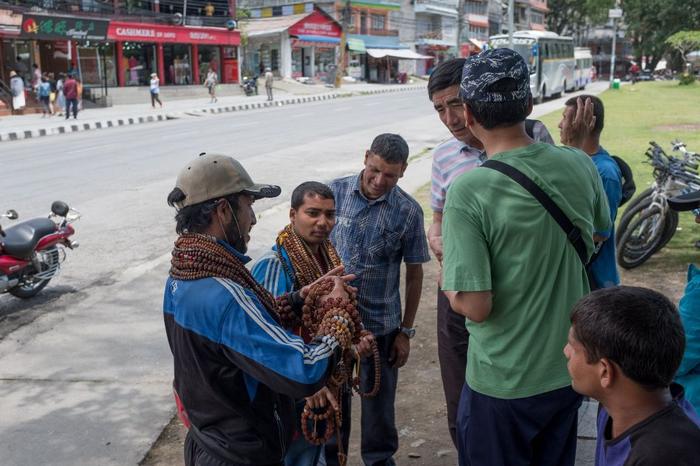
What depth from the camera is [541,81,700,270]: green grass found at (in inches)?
288

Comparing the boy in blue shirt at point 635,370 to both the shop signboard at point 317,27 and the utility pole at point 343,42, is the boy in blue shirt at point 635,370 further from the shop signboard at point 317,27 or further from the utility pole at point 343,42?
the shop signboard at point 317,27

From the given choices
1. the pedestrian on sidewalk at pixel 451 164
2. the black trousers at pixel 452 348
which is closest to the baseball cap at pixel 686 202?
the pedestrian on sidewalk at pixel 451 164

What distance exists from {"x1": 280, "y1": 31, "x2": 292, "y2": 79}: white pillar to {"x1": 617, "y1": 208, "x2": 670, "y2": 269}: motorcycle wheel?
43646 mm

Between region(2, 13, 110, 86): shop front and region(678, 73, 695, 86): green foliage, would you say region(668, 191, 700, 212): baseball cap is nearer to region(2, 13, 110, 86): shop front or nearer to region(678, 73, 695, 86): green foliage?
region(2, 13, 110, 86): shop front

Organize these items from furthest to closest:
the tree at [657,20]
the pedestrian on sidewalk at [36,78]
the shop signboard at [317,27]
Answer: the tree at [657,20], the shop signboard at [317,27], the pedestrian on sidewalk at [36,78]

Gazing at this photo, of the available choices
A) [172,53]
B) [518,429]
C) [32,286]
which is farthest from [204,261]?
[172,53]

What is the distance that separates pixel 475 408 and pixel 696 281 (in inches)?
36.1

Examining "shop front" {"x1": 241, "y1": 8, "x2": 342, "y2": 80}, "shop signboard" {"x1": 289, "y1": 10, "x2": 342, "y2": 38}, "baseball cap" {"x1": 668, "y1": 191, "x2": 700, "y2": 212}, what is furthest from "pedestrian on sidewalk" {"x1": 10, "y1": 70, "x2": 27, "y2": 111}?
"baseball cap" {"x1": 668, "y1": 191, "x2": 700, "y2": 212}

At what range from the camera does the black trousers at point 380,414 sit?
3.29 m

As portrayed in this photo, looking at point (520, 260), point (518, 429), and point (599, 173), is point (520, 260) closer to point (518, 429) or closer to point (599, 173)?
point (518, 429)

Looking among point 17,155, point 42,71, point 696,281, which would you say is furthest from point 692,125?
point 42,71

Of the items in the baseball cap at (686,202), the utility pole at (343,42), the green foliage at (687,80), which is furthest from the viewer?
the utility pole at (343,42)

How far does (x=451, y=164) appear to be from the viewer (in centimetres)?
321

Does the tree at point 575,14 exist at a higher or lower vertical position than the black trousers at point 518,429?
higher
